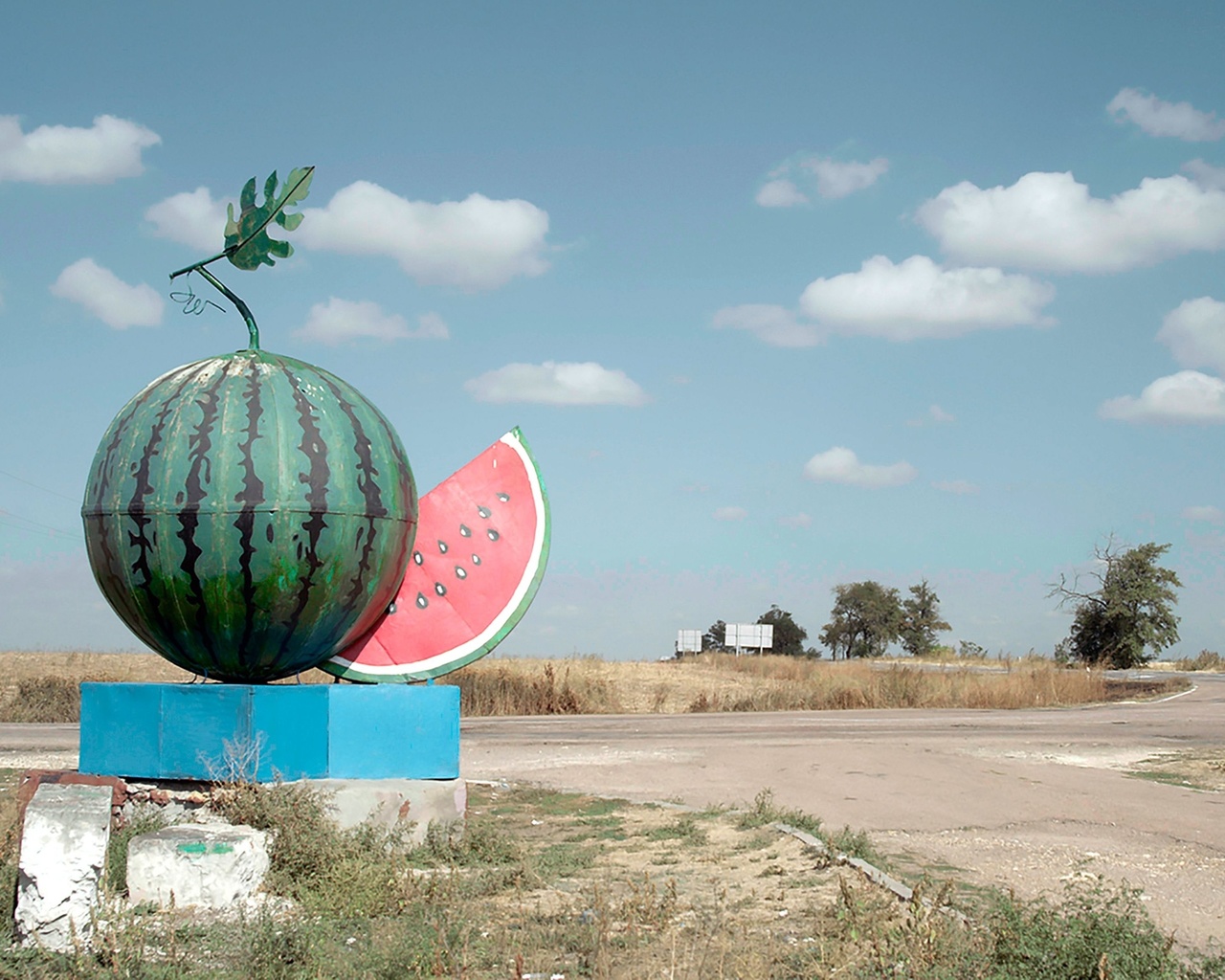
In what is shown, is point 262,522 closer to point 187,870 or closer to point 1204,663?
point 187,870

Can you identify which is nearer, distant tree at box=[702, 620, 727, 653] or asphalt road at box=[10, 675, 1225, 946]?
asphalt road at box=[10, 675, 1225, 946]

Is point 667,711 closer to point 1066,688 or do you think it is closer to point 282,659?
point 1066,688

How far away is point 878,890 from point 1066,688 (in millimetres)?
27301

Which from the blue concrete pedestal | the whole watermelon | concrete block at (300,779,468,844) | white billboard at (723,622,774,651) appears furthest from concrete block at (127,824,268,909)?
white billboard at (723,622,774,651)

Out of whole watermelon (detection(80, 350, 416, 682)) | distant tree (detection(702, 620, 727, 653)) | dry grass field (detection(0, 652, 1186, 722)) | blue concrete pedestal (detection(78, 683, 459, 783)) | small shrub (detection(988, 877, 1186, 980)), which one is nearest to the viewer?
small shrub (detection(988, 877, 1186, 980))

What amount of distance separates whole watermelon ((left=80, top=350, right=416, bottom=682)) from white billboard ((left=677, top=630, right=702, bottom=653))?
2072 inches

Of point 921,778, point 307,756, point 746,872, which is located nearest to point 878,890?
point 746,872

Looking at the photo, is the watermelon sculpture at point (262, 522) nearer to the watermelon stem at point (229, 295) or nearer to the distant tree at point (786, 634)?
the watermelon stem at point (229, 295)

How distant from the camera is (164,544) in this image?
26.9 ft

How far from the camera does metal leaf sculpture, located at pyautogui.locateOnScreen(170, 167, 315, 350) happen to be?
9.34m

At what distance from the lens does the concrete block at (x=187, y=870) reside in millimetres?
6855

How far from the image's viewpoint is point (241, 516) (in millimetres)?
8148

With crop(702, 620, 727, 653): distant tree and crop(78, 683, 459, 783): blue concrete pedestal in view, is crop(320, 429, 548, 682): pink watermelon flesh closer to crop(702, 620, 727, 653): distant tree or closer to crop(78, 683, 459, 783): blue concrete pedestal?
crop(78, 683, 459, 783): blue concrete pedestal

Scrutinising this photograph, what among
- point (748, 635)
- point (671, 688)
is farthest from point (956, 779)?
point (748, 635)
